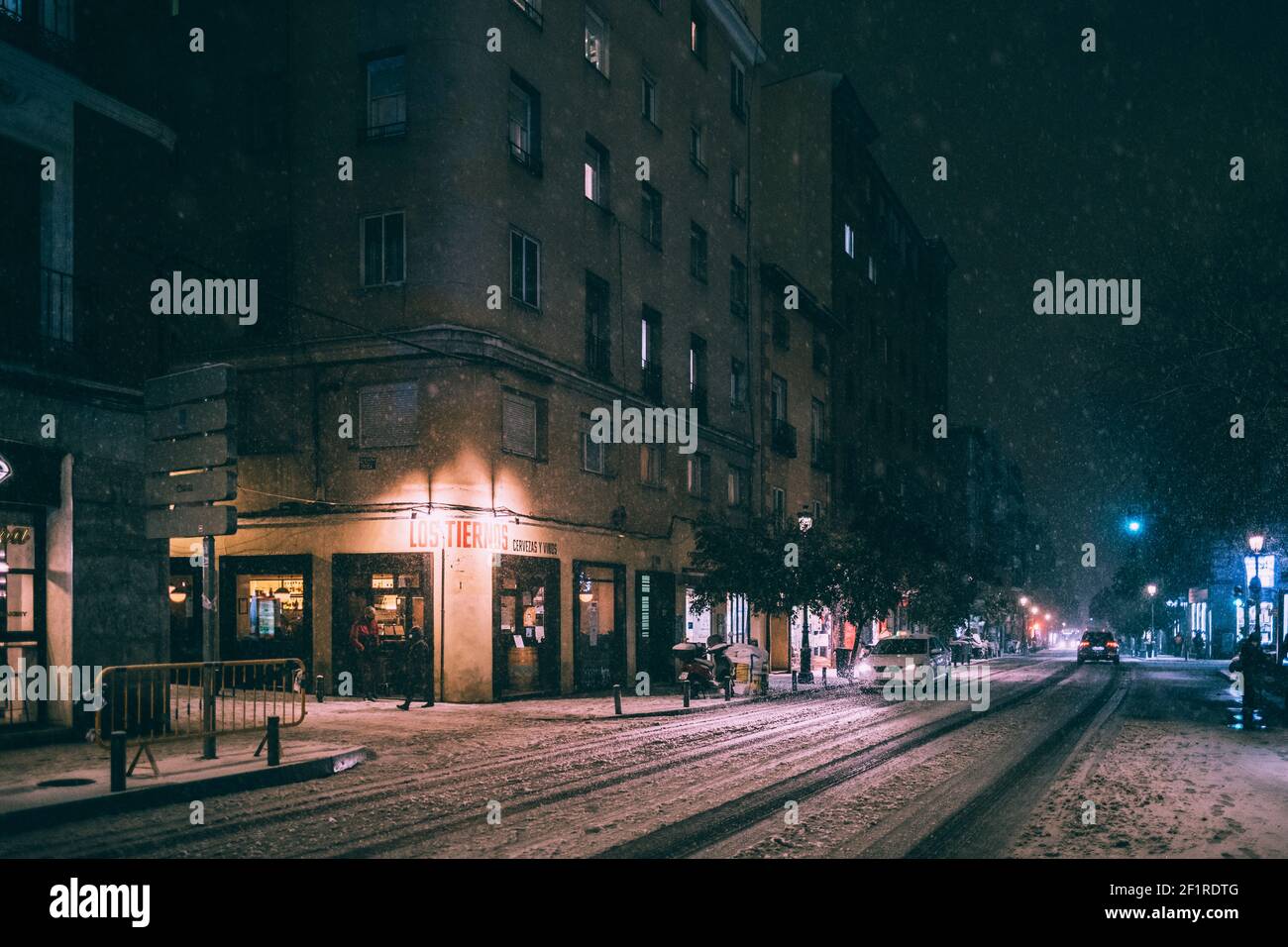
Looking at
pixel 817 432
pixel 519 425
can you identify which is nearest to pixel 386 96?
Answer: pixel 519 425

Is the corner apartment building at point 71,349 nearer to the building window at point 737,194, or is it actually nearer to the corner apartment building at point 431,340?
the corner apartment building at point 431,340

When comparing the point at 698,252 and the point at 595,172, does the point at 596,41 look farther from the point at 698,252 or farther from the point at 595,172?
the point at 698,252

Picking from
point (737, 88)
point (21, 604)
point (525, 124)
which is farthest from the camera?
point (737, 88)

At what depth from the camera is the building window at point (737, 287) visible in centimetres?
4019

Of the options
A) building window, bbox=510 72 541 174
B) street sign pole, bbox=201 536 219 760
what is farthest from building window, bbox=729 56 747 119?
street sign pole, bbox=201 536 219 760

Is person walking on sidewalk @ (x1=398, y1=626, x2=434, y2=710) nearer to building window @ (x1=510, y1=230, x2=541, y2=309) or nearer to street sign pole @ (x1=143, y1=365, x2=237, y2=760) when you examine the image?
building window @ (x1=510, y1=230, x2=541, y2=309)

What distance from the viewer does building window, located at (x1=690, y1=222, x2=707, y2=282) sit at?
36978mm

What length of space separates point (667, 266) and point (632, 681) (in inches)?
490

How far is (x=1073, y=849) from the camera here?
8602 mm

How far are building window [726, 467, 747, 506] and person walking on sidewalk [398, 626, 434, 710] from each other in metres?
17.2

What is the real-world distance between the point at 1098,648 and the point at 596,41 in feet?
143

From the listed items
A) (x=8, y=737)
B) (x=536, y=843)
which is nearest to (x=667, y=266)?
(x=8, y=737)

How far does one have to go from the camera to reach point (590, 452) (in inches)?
1163

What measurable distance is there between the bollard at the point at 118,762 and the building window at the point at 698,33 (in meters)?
31.8
